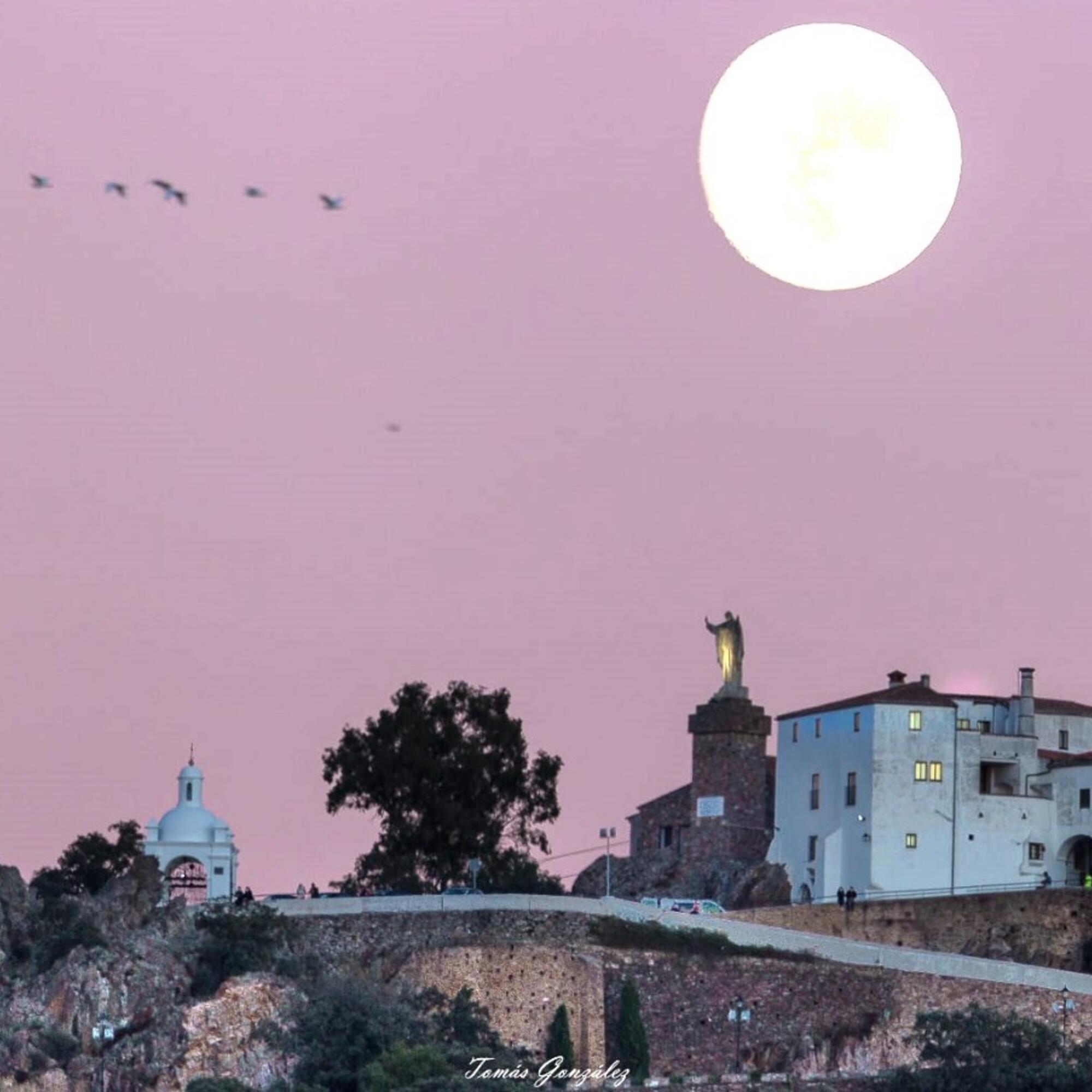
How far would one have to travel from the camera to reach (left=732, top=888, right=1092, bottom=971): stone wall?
402 ft

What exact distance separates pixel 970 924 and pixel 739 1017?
11.1 m

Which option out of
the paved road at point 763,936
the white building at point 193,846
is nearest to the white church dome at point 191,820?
the white building at point 193,846

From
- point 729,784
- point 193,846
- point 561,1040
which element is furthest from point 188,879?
point 561,1040

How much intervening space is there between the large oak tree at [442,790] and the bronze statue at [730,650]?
869 cm

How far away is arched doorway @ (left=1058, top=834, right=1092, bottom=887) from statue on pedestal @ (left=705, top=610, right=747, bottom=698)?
12.3 meters

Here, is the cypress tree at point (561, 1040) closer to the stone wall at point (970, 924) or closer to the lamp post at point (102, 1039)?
the stone wall at point (970, 924)

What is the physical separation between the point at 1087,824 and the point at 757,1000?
17.5m

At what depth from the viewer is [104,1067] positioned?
110 meters

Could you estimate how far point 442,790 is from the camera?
424ft

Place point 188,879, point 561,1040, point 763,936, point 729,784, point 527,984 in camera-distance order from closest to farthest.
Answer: point 561,1040 → point 527,984 → point 763,936 → point 729,784 → point 188,879

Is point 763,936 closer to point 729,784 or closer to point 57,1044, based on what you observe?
point 729,784

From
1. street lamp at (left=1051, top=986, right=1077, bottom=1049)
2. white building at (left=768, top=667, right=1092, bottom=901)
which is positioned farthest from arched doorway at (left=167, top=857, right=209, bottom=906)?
street lamp at (left=1051, top=986, right=1077, bottom=1049)

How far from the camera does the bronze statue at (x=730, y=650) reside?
5374 inches

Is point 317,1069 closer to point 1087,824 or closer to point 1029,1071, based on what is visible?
point 1029,1071
